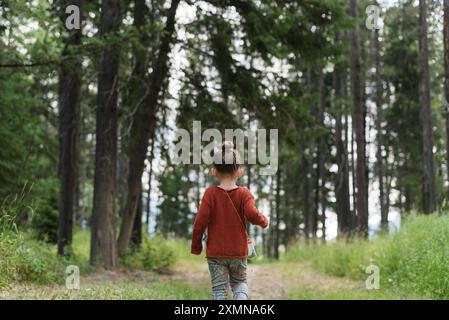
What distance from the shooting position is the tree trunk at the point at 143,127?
14.3 meters

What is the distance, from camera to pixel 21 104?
674 inches

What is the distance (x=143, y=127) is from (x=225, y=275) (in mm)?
9527

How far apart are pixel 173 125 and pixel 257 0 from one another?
3898 mm

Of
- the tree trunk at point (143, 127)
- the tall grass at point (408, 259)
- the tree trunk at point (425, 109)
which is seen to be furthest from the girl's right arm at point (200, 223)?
the tree trunk at point (425, 109)

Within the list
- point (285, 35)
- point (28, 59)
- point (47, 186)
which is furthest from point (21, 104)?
point (285, 35)


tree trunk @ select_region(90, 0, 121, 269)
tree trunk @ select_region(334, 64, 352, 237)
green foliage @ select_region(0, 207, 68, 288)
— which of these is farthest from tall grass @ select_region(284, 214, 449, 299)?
tree trunk @ select_region(90, 0, 121, 269)

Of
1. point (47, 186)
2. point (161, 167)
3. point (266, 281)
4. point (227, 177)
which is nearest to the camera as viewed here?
point (227, 177)

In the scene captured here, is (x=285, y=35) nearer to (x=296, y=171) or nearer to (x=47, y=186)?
(x=47, y=186)

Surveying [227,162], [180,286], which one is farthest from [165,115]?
[227,162]

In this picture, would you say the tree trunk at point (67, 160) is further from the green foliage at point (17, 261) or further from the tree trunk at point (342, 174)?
the tree trunk at point (342, 174)

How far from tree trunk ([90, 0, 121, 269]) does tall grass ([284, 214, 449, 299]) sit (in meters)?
5.85

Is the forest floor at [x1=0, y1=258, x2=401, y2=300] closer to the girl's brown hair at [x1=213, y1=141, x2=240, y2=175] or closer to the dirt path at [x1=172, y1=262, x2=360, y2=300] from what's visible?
the dirt path at [x1=172, y1=262, x2=360, y2=300]

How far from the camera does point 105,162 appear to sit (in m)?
13.3

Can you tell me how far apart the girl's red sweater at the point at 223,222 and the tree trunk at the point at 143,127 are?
8848mm
